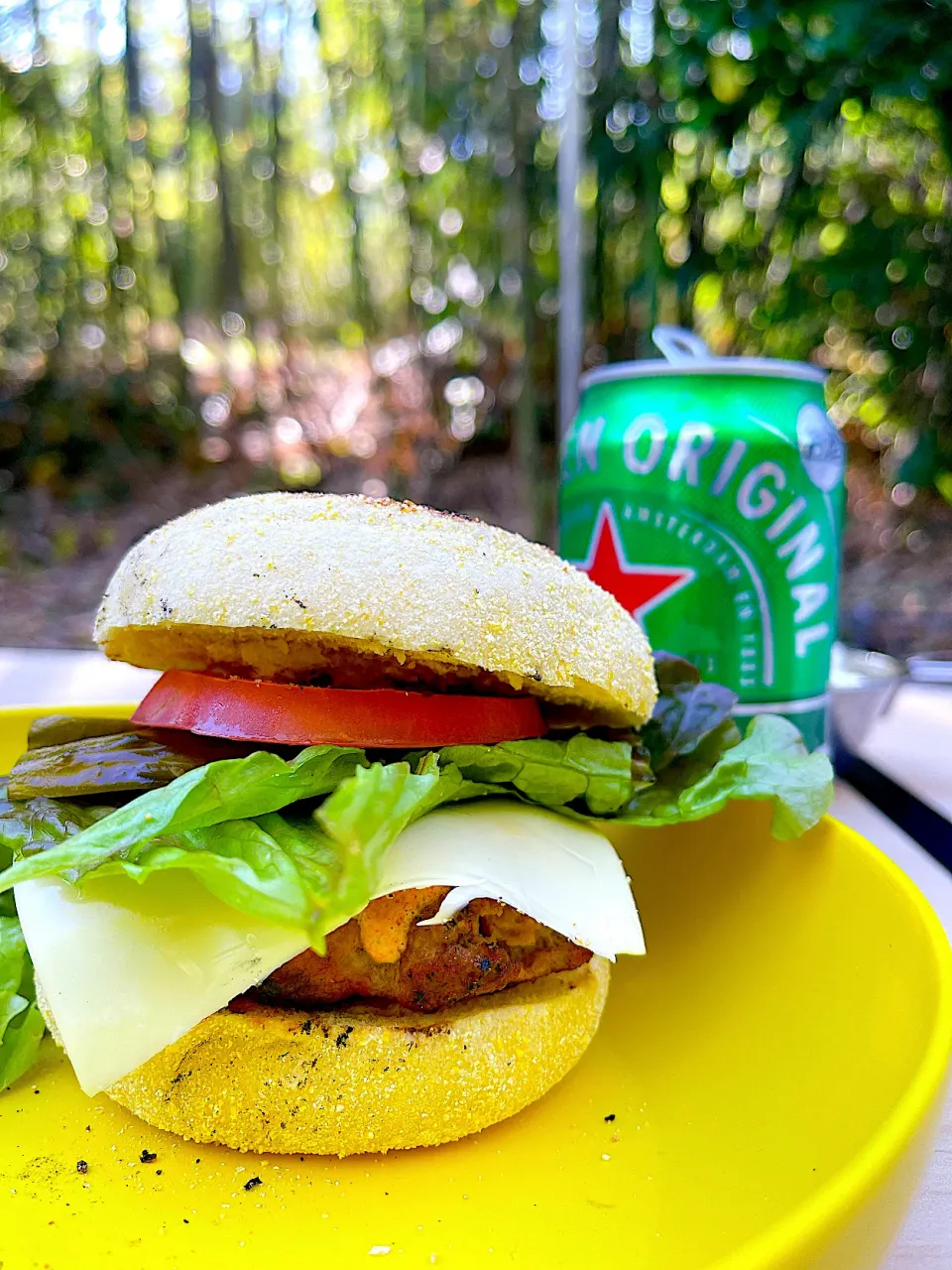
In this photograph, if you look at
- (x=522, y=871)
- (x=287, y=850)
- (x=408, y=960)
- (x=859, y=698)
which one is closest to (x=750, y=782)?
(x=522, y=871)

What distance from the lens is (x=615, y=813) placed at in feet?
3.84

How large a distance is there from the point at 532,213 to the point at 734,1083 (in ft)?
14.8

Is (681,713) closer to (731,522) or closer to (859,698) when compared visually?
(731,522)

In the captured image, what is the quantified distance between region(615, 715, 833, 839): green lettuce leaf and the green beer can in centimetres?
28

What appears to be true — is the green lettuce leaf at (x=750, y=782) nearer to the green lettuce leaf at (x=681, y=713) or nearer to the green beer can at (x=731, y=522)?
the green lettuce leaf at (x=681, y=713)

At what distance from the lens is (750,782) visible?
3.74 feet

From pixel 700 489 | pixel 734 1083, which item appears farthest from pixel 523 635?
pixel 700 489

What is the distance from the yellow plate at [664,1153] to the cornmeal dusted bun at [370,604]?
325 millimetres

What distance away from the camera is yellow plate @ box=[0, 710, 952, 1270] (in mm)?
750

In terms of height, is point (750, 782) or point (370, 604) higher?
point (370, 604)

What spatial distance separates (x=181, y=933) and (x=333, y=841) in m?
0.16

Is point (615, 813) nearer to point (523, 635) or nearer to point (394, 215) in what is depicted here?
point (523, 635)

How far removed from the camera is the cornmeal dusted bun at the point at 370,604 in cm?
91

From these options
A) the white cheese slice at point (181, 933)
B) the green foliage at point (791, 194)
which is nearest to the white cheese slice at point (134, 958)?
the white cheese slice at point (181, 933)
